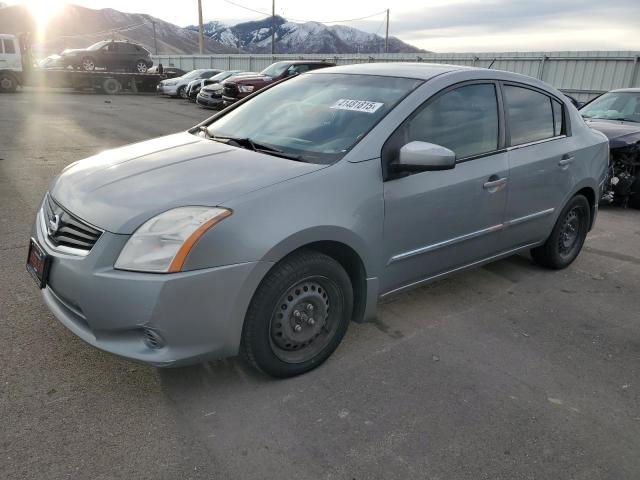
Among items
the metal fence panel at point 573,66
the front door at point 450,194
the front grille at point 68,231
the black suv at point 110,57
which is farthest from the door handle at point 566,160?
the black suv at point 110,57

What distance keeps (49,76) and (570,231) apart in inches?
973

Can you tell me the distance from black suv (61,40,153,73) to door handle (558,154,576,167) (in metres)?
26.4

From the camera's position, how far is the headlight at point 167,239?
7.61 feet

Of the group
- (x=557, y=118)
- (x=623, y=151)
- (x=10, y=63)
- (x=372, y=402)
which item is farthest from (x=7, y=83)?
(x=372, y=402)

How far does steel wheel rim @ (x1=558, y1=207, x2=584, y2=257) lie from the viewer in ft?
15.0

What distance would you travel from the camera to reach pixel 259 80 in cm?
1630

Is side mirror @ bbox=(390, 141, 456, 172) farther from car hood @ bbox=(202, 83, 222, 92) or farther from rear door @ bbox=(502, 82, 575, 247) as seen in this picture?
car hood @ bbox=(202, 83, 222, 92)

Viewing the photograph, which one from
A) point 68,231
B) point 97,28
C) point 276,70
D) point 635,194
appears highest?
point 97,28

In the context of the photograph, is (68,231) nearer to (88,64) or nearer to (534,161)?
(534,161)

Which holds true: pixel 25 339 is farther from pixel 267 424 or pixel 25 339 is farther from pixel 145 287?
pixel 267 424

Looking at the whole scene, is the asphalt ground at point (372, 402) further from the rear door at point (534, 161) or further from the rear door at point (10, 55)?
the rear door at point (10, 55)

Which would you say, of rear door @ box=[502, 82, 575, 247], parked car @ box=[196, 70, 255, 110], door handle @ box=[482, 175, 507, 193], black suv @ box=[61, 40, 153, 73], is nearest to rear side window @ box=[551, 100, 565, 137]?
A: rear door @ box=[502, 82, 575, 247]

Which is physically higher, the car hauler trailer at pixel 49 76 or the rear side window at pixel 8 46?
the rear side window at pixel 8 46

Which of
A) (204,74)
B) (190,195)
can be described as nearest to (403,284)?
(190,195)
